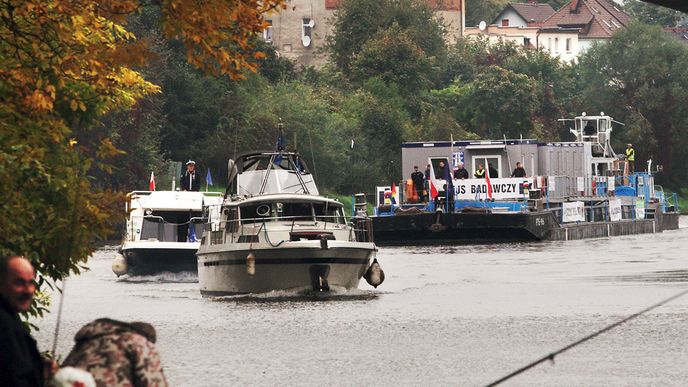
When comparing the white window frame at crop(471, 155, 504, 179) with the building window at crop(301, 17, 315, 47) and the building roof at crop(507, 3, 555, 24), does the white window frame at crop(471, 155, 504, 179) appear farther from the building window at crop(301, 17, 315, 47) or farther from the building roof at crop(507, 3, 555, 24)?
the building roof at crop(507, 3, 555, 24)

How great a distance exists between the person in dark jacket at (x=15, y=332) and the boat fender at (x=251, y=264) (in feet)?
74.4

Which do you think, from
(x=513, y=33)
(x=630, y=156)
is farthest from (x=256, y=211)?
(x=513, y=33)

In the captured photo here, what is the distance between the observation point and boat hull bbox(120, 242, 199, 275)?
39.7 m

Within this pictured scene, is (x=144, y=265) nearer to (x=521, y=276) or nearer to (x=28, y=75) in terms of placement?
(x=521, y=276)

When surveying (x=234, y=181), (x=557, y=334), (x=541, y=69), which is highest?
(x=541, y=69)

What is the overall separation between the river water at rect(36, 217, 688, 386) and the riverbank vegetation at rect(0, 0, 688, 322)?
313cm

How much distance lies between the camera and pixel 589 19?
18188 cm

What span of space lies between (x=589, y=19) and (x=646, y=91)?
235 ft

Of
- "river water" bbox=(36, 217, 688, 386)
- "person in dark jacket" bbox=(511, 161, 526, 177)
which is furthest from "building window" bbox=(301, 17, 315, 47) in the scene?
"river water" bbox=(36, 217, 688, 386)

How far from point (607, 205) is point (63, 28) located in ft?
180

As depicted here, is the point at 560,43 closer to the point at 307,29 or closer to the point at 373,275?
the point at 307,29

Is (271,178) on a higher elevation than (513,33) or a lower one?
lower

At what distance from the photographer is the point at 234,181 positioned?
36.0 m

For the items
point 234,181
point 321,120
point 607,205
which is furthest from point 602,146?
point 234,181
